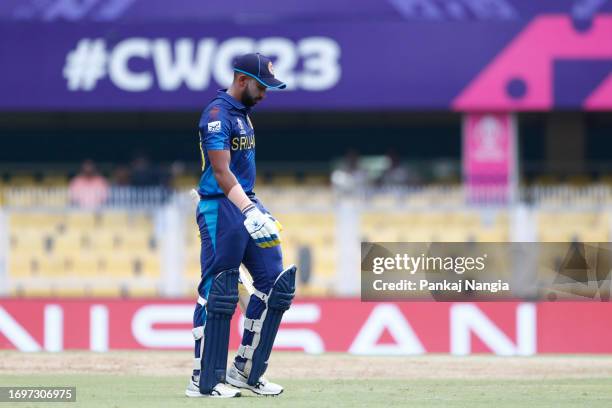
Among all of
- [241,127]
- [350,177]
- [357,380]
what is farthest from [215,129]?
[350,177]

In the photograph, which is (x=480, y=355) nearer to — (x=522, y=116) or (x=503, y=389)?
(x=503, y=389)

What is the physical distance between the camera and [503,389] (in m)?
7.54

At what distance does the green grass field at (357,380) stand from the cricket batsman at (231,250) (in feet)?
0.78

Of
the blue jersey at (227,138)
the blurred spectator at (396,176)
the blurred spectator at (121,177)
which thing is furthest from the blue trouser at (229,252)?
the blurred spectator at (396,176)

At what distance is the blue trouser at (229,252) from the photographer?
6.86 m

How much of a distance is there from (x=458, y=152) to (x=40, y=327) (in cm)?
1127

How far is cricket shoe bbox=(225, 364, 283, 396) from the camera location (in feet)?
23.4

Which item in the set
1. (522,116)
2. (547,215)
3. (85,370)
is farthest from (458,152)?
(85,370)

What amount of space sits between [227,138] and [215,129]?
8 centimetres

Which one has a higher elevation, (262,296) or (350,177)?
(350,177)

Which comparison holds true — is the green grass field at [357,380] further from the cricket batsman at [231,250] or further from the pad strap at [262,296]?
the pad strap at [262,296]

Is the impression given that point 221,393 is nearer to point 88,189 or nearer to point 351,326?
point 351,326

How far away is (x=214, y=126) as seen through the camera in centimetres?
680

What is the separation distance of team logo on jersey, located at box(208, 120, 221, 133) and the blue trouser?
14.5 inches
